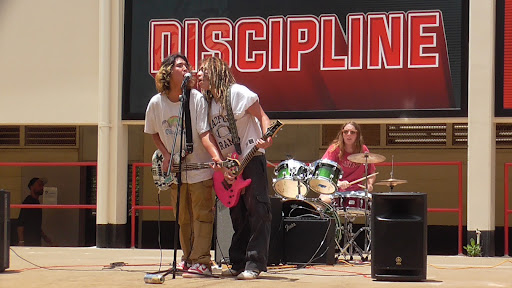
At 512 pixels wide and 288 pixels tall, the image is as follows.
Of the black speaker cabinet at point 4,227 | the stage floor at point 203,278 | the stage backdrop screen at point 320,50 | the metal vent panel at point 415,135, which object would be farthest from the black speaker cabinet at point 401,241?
the metal vent panel at point 415,135

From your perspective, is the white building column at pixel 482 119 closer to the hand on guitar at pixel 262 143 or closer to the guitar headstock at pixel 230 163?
the hand on guitar at pixel 262 143

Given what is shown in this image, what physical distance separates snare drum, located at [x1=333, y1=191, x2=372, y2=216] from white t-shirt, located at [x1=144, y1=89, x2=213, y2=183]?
2382 mm

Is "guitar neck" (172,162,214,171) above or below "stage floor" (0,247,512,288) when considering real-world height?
above

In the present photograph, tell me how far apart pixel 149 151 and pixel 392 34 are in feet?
23.1

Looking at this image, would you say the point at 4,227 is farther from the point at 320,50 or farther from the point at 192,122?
the point at 320,50

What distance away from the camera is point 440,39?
35.9 ft

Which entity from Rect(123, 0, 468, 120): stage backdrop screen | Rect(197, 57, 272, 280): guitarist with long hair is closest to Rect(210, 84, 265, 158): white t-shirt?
Rect(197, 57, 272, 280): guitarist with long hair

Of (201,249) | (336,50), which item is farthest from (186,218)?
(336,50)

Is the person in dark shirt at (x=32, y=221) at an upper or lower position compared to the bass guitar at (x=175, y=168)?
lower

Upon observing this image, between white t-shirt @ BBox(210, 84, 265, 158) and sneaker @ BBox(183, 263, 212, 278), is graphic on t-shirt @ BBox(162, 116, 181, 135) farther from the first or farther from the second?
sneaker @ BBox(183, 263, 212, 278)

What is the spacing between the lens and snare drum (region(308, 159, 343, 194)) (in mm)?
9094

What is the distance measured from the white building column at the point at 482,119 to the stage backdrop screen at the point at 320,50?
0.46 feet

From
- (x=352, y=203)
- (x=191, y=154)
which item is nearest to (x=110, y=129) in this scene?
(x=352, y=203)

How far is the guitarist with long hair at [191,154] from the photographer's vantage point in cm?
731
